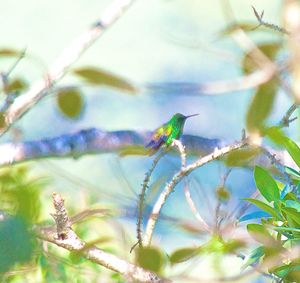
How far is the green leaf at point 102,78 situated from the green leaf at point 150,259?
0.39ft

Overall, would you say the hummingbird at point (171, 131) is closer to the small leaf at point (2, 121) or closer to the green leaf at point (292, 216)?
the green leaf at point (292, 216)

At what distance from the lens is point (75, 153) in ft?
4.09

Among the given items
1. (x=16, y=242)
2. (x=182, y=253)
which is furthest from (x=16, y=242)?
(x=182, y=253)

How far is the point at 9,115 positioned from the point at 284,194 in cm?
34

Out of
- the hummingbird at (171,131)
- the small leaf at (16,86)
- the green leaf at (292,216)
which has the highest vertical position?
the hummingbird at (171,131)

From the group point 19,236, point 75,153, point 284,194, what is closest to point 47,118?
point 75,153

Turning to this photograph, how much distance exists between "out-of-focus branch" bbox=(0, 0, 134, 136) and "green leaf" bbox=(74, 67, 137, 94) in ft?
0.30

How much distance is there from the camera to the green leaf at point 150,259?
0.46 m

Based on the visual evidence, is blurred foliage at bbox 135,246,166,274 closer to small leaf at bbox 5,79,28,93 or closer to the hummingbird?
small leaf at bbox 5,79,28,93

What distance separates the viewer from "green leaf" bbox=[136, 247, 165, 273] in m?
0.46

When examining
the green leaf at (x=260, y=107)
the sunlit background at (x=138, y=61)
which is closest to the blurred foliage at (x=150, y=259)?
the green leaf at (x=260, y=107)

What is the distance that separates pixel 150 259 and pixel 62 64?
0.16 meters

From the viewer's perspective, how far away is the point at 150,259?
1.52ft

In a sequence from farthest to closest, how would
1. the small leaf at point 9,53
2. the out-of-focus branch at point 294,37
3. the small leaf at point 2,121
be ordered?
the small leaf at point 2,121
the small leaf at point 9,53
the out-of-focus branch at point 294,37
